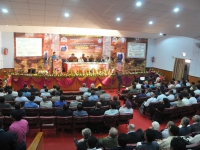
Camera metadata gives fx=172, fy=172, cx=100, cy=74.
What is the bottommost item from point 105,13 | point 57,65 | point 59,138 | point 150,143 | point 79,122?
point 59,138

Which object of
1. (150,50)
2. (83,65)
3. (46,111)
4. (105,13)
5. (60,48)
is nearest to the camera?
(46,111)

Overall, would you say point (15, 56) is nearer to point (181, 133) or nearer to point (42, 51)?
point (42, 51)

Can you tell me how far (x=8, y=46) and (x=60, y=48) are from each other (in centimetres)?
361

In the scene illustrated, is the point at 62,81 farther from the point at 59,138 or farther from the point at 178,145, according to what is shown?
the point at 178,145

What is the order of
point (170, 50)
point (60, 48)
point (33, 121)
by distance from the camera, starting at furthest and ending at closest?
point (170, 50), point (60, 48), point (33, 121)

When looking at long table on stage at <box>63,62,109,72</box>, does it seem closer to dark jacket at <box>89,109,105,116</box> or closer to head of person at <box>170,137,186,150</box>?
dark jacket at <box>89,109,105,116</box>

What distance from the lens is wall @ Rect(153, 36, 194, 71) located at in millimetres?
12500

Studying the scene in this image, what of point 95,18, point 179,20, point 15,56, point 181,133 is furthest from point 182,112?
point 15,56

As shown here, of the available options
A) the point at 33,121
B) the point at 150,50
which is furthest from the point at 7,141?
the point at 150,50

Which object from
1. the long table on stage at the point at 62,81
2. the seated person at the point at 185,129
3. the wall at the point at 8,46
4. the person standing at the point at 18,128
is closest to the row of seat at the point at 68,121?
the person standing at the point at 18,128

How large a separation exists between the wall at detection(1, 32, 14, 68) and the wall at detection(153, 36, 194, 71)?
1204 cm

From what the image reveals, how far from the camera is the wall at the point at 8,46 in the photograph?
1211 cm

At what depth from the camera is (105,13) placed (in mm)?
7531

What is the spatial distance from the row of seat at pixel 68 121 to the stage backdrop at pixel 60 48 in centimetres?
865
